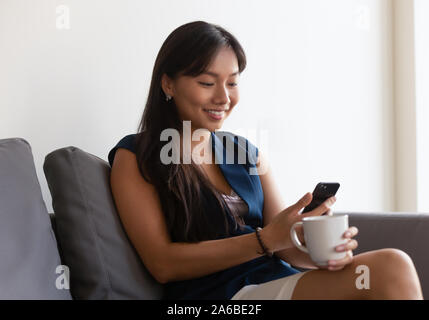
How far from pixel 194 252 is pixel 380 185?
1497mm

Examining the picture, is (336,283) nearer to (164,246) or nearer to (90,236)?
(164,246)

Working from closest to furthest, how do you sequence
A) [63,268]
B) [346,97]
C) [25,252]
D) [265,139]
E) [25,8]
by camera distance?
[25,252]
[63,268]
[25,8]
[265,139]
[346,97]

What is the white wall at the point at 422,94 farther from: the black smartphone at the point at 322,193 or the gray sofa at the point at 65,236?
the gray sofa at the point at 65,236

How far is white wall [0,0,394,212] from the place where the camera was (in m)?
1.58

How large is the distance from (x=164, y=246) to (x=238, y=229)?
0.24 metres

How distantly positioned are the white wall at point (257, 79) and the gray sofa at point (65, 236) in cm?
31

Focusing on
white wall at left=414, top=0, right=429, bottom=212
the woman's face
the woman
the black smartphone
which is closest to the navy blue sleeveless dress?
the woman

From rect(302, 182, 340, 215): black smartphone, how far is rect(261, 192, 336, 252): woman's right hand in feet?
0.04

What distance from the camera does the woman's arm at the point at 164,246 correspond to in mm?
1309

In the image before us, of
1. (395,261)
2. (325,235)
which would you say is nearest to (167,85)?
(325,235)

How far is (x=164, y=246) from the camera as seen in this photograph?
1311mm

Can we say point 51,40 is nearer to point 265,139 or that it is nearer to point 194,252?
point 194,252
